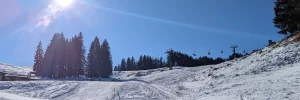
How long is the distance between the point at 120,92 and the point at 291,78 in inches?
523

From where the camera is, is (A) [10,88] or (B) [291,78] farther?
(A) [10,88]

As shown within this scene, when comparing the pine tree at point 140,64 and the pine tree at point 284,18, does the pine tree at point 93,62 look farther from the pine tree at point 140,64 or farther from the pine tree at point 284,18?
the pine tree at point 140,64

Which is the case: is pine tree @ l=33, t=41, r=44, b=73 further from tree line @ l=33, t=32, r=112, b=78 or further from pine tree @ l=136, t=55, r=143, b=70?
pine tree @ l=136, t=55, r=143, b=70

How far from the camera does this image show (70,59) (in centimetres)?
6306

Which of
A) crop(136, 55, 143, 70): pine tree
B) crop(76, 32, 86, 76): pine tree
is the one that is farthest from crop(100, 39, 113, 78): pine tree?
crop(136, 55, 143, 70): pine tree

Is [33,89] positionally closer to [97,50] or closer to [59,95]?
[59,95]

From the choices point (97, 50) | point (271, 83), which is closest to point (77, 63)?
point (97, 50)

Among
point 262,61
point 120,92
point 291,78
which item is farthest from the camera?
point 262,61

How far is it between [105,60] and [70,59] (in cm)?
980

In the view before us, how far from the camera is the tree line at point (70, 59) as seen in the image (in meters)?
61.2

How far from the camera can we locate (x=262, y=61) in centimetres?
2359

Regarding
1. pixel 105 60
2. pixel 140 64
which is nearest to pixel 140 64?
pixel 140 64

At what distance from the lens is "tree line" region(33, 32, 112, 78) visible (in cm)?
6116

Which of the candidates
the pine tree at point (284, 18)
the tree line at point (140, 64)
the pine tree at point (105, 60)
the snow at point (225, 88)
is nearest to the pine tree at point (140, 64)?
the tree line at point (140, 64)
